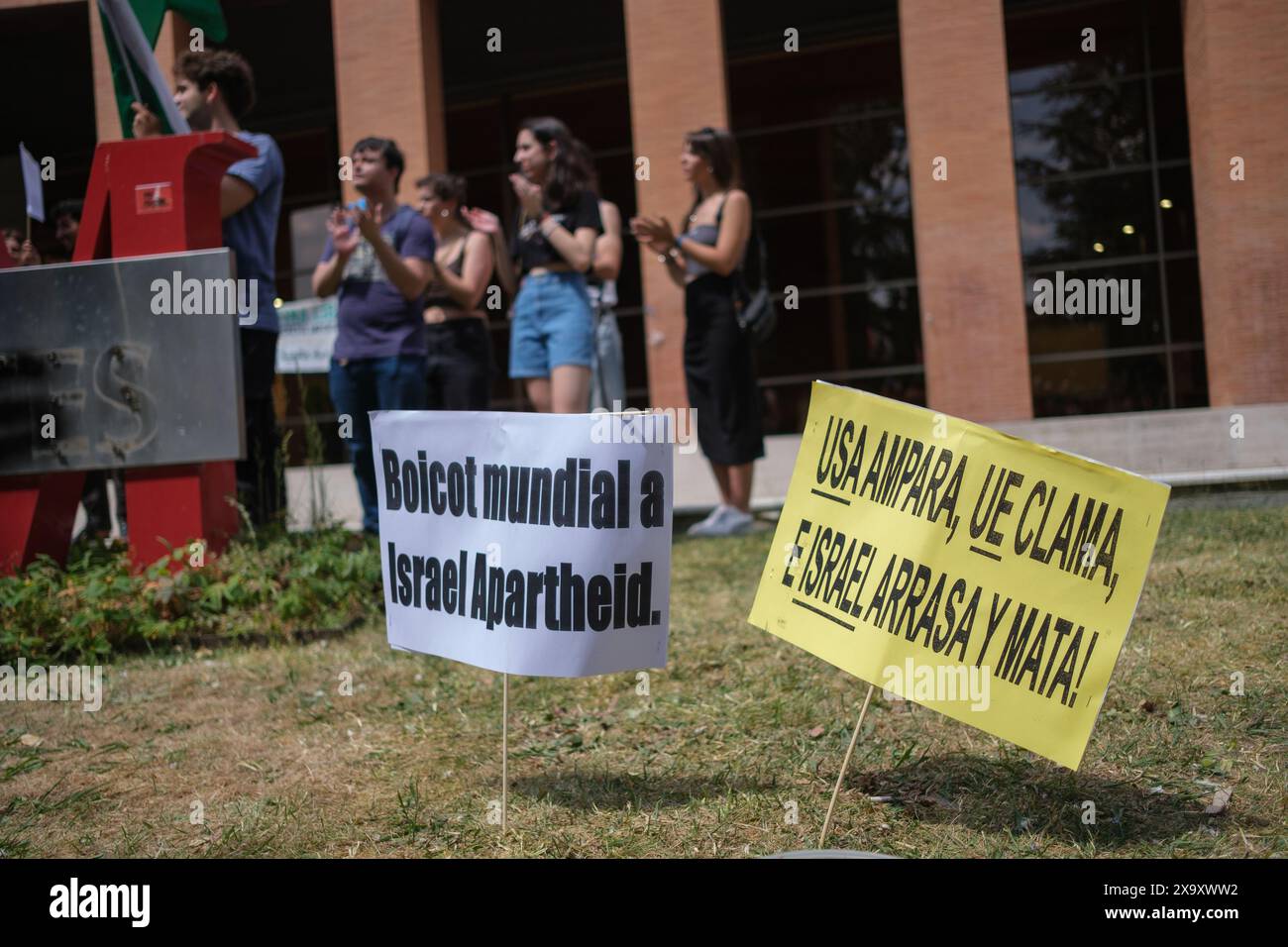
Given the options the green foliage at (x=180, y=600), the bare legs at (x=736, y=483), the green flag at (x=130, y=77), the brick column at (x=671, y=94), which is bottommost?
the green foliage at (x=180, y=600)

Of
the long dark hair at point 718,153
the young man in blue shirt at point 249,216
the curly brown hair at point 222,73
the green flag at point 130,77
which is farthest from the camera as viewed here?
the long dark hair at point 718,153

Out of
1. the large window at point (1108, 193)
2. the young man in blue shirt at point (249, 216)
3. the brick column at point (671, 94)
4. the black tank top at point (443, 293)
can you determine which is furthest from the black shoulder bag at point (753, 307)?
the large window at point (1108, 193)

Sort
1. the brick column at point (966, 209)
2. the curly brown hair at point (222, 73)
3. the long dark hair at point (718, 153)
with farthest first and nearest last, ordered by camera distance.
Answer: the brick column at point (966, 209) → the long dark hair at point (718, 153) → the curly brown hair at point (222, 73)

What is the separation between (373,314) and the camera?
249 inches

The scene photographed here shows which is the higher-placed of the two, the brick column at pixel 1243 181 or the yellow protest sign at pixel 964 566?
the brick column at pixel 1243 181

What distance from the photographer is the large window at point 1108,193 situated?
1697cm

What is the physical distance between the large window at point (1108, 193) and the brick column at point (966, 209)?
335 cm

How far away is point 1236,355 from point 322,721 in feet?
41.2

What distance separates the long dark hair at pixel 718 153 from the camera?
689 cm

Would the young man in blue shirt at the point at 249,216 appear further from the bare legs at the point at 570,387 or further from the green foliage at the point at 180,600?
the bare legs at the point at 570,387

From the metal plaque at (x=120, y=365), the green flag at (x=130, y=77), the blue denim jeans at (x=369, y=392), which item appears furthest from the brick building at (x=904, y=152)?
the metal plaque at (x=120, y=365)

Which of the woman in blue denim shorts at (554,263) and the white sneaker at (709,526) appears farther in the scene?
the white sneaker at (709,526)
